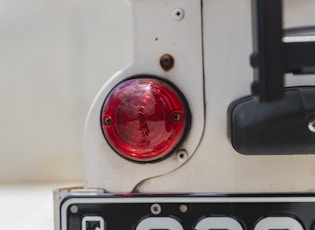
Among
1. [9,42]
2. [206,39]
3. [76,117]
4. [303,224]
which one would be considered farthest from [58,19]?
[303,224]

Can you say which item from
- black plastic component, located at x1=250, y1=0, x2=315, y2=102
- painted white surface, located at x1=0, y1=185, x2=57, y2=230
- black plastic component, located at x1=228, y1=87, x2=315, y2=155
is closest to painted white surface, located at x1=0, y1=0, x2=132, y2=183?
painted white surface, located at x1=0, y1=185, x2=57, y2=230

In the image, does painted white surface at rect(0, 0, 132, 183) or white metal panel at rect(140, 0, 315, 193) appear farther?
painted white surface at rect(0, 0, 132, 183)

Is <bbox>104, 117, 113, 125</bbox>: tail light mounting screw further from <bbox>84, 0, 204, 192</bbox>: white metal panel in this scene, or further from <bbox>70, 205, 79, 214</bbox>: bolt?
<bbox>70, 205, 79, 214</bbox>: bolt

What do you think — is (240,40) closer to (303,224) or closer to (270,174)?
(270,174)

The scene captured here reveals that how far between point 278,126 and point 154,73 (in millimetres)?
345

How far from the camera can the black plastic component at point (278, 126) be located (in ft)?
3.61

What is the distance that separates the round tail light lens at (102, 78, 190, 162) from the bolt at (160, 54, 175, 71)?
4cm

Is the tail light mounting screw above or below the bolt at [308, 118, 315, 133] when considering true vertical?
above

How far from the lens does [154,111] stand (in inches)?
46.7

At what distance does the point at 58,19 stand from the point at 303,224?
2.82 metres

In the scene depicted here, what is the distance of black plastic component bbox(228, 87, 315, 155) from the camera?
110 centimetres

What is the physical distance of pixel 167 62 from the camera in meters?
1.24

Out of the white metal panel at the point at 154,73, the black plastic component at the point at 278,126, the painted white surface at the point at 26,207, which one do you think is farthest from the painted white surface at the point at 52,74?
the black plastic component at the point at 278,126

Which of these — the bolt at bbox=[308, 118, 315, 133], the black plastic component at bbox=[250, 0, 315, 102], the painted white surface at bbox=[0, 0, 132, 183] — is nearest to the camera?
the black plastic component at bbox=[250, 0, 315, 102]
